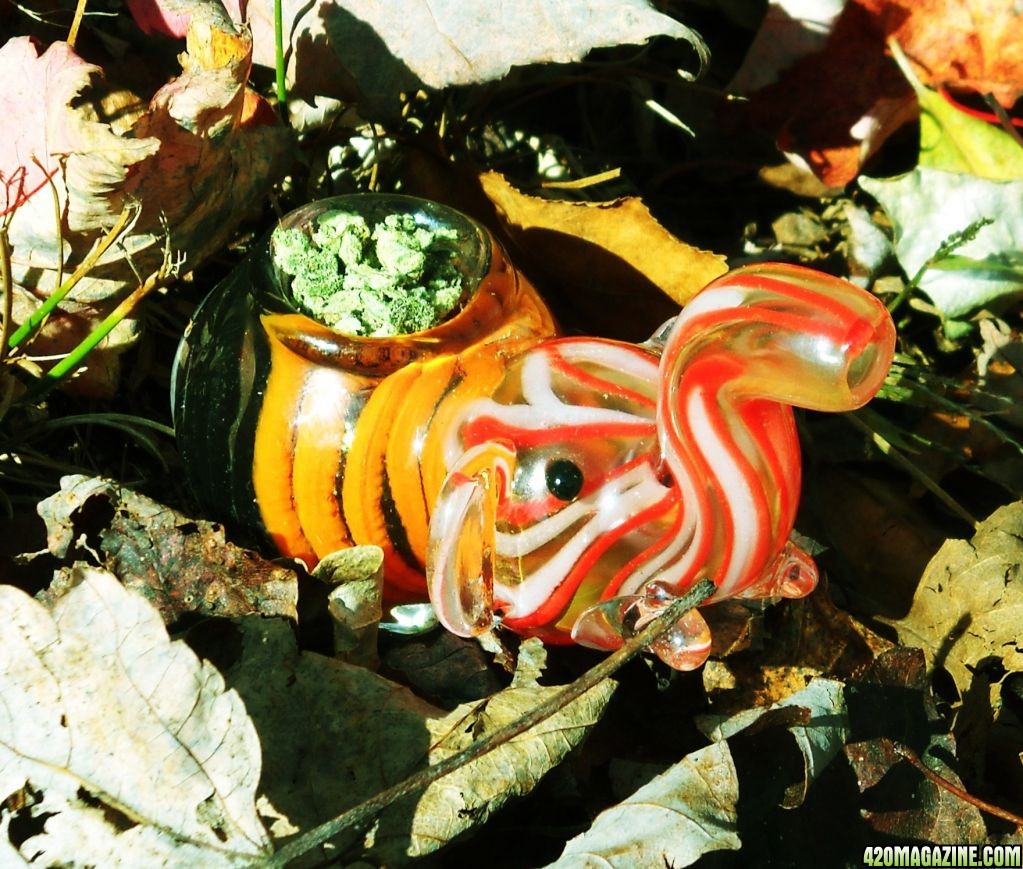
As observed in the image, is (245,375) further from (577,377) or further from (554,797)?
(554,797)

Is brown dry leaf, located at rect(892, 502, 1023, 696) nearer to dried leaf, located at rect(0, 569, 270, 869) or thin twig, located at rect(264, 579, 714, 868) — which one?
thin twig, located at rect(264, 579, 714, 868)

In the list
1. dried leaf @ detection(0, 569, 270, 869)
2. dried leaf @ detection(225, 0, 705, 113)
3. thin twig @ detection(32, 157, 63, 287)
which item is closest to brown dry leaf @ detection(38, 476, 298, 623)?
dried leaf @ detection(0, 569, 270, 869)

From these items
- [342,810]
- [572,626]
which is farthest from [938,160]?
[342,810]

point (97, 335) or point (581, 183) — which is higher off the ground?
point (581, 183)

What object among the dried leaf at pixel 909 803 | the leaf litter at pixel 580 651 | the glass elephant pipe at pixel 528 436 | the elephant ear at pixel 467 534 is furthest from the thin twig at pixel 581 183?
the dried leaf at pixel 909 803

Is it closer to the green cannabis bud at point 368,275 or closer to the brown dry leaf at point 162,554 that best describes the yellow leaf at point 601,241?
the green cannabis bud at point 368,275

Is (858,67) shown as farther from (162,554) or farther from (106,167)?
(162,554)

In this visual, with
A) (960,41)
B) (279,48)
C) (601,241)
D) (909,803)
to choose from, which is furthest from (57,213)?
(960,41)
